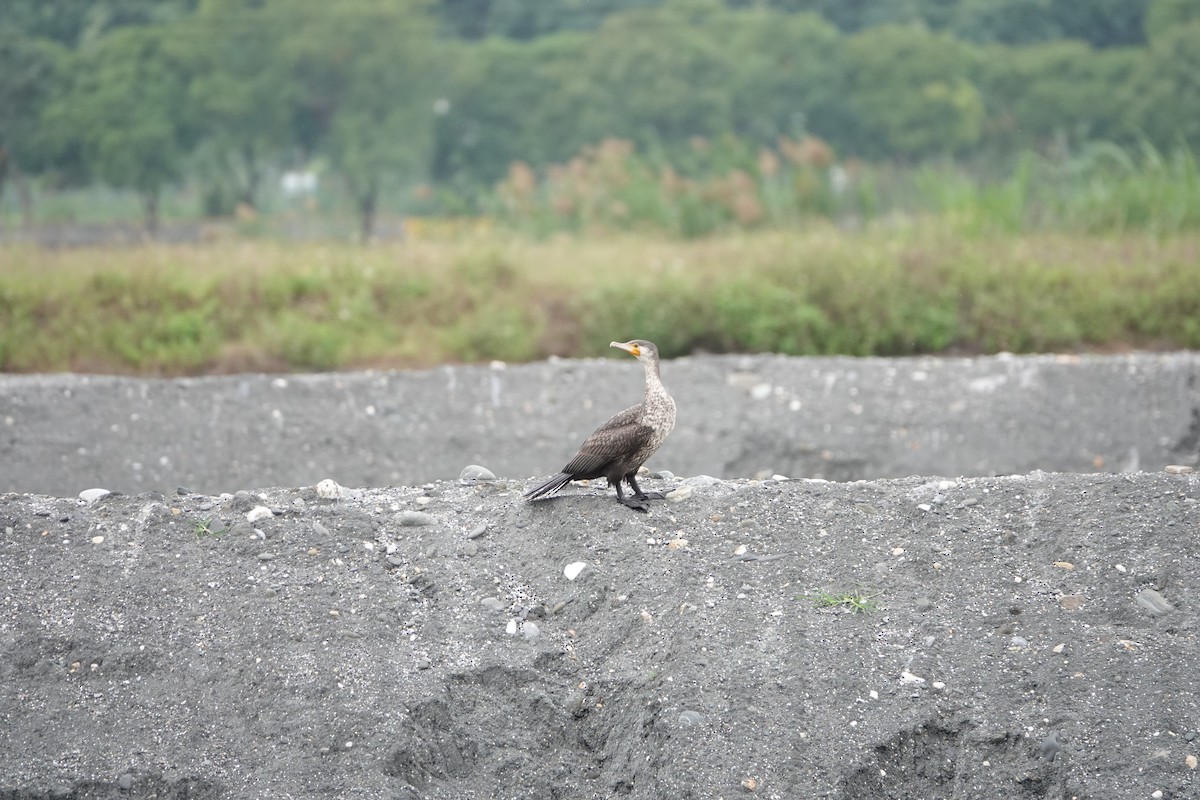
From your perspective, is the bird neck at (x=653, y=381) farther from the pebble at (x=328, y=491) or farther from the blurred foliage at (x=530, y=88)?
the blurred foliage at (x=530, y=88)

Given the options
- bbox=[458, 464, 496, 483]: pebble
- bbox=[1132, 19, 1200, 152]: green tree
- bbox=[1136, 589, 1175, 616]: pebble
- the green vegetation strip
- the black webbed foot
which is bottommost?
bbox=[1132, 19, 1200, 152]: green tree

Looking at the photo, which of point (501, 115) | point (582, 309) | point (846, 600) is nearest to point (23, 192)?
point (501, 115)

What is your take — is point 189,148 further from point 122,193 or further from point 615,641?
point 615,641

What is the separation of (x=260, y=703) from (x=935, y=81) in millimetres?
24478

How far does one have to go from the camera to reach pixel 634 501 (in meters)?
5.41

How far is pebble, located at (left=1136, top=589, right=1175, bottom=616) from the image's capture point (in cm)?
468

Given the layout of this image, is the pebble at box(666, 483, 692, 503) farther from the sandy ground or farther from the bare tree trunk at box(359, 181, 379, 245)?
the bare tree trunk at box(359, 181, 379, 245)

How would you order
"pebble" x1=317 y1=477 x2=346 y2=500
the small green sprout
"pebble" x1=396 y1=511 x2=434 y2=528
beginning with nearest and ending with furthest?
1. the small green sprout
2. "pebble" x1=396 y1=511 x2=434 y2=528
3. "pebble" x1=317 y1=477 x2=346 y2=500

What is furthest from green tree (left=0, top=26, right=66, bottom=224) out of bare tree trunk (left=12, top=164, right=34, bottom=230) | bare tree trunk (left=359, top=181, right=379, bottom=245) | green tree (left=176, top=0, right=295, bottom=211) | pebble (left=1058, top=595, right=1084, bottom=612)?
pebble (left=1058, top=595, right=1084, bottom=612)

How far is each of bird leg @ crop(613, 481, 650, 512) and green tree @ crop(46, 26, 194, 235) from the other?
1517cm

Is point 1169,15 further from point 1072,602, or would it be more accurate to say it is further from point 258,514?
point 258,514

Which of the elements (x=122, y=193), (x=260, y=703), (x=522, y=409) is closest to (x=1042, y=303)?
(x=522, y=409)

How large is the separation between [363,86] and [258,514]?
61.3 feet

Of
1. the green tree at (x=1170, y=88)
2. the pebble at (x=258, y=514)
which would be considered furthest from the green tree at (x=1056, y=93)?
the pebble at (x=258, y=514)
